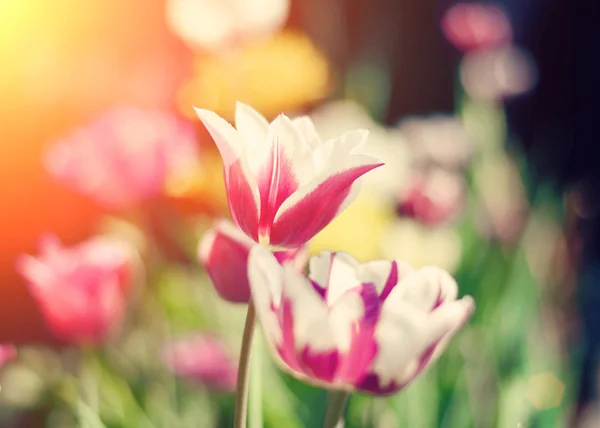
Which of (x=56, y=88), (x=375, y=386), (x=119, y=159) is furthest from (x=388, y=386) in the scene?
(x=56, y=88)

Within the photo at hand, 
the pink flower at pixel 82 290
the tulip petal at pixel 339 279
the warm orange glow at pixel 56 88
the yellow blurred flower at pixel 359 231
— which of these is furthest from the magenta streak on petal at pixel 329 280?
the warm orange glow at pixel 56 88

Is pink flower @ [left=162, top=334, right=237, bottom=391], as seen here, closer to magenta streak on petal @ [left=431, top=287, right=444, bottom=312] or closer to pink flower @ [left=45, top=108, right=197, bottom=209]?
pink flower @ [left=45, top=108, right=197, bottom=209]

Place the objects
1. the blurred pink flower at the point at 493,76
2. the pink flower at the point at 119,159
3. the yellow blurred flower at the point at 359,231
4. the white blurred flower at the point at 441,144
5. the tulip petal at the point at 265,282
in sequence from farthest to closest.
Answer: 1. the blurred pink flower at the point at 493,76
2. the white blurred flower at the point at 441,144
3. the yellow blurred flower at the point at 359,231
4. the pink flower at the point at 119,159
5. the tulip petal at the point at 265,282

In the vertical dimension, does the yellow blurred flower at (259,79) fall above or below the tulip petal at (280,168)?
below

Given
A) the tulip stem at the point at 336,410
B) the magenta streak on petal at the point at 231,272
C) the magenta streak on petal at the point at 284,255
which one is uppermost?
the magenta streak on petal at the point at 284,255

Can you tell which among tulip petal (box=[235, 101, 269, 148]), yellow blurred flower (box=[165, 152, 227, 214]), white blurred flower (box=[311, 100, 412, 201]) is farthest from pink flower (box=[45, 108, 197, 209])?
tulip petal (box=[235, 101, 269, 148])

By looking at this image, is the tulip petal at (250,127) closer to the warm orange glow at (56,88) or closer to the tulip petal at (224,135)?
the tulip petal at (224,135)

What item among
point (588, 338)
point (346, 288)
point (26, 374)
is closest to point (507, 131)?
point (588, 338)
